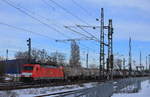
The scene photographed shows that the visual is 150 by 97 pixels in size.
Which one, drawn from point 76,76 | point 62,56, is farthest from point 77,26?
point 62,56

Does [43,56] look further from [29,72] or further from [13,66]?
[29,72]

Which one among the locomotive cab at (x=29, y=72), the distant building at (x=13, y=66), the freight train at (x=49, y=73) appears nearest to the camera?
the locomotive cab at (x=29, y=72)

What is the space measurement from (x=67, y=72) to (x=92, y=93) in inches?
1596

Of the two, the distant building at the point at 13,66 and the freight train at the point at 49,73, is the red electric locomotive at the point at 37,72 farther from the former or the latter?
the distant building at the point at 13,66

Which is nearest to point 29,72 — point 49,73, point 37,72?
point 37,72

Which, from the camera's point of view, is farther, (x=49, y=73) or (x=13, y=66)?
(x=13, y=66)

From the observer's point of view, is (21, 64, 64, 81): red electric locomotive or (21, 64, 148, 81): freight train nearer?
(21, 64, 64, 81): red electric locomotive

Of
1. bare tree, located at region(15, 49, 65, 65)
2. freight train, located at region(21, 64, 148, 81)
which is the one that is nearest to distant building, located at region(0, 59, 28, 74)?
bare tree, located at region(15, 49, 65, 65)

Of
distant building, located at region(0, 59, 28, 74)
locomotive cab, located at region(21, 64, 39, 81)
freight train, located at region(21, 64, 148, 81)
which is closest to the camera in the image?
locomotive cab, located at region(21, 64, 39, 81)

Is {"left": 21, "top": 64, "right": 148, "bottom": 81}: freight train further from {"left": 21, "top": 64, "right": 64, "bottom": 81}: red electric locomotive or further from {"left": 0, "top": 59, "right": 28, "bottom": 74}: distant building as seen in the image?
{"left": 0, "top": 59, "right": 28, "bottom": 74}: distant building

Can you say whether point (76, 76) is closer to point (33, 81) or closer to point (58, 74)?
point (58, 74)

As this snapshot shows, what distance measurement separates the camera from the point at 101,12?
4256 centimetres

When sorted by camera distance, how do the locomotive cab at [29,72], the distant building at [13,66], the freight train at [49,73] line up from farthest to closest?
1. the distant building at [13,66]
2. the freight train at [49,73]
3. the locomotive cab at [29,72]

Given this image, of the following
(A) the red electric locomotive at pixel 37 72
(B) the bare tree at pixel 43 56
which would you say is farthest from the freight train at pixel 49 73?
(B) the bare tree at pixel 43 56
